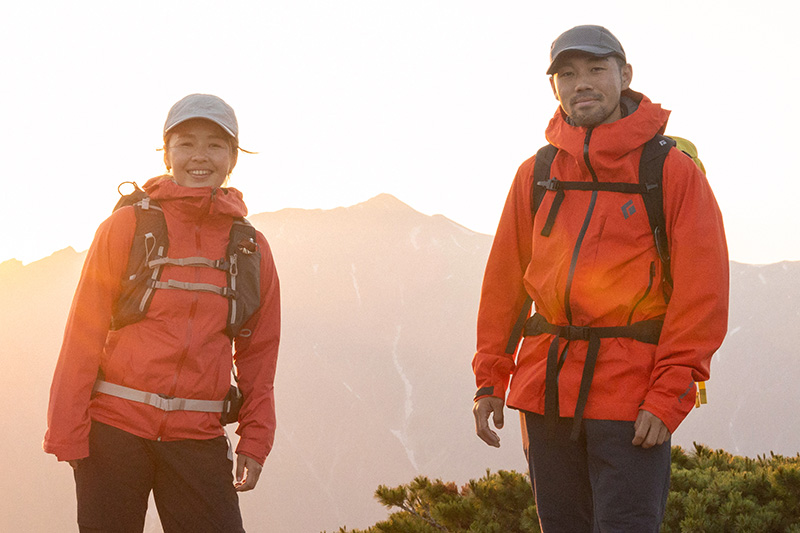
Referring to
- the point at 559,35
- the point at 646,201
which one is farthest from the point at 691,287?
the point at 559,35

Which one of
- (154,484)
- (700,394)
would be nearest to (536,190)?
(700,394)

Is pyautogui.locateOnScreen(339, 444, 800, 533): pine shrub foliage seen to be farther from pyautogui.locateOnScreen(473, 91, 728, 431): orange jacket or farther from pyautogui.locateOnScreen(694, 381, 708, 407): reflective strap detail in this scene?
pyautogui.locateOnScreen(473, 91, 728, 431): orange jacket

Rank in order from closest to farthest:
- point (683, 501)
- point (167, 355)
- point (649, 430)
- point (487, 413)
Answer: point (649, 430) → point (167, 355) → point (487, 413) → point (683, 501)

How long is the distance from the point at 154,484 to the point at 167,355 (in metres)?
0.68

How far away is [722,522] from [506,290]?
10.5 feet

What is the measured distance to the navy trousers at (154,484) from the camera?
378 centimetres

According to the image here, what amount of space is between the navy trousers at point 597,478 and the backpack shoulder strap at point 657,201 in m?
0.74

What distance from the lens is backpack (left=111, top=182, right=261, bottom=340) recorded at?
13.0ft

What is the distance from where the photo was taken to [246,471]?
4.29m

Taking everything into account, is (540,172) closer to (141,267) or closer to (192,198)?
(192,198)

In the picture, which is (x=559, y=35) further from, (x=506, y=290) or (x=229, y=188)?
(x=229, y=188)

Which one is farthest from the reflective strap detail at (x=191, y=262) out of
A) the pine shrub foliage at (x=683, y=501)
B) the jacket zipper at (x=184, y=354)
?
the pine shrub foliage at (x=683, y=501)

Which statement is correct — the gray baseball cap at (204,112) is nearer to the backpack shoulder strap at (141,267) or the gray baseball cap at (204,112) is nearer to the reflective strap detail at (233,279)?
the backpack shoulder strap at (141,267)

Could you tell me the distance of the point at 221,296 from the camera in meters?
4.11
